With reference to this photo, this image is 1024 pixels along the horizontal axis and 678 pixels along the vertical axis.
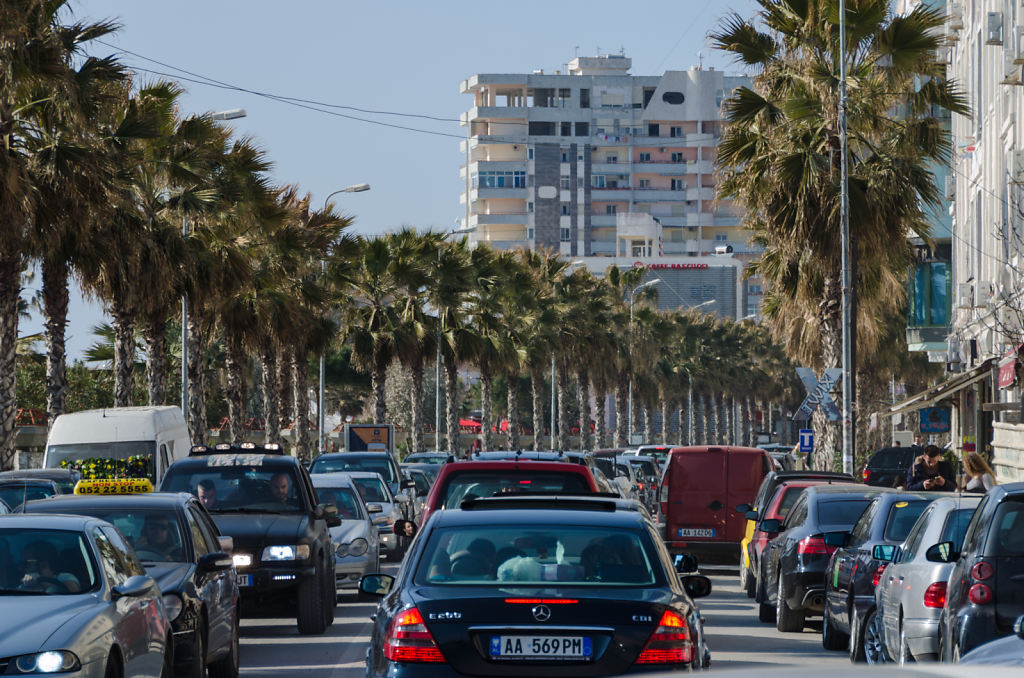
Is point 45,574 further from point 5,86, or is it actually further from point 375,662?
point 5,86

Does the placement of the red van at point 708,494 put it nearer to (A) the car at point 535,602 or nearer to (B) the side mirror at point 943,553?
(B) the side mirror at point 943,553

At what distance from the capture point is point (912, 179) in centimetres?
3388

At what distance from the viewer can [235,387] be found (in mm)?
44344

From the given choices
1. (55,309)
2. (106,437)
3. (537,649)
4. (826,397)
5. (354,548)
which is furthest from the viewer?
(826,397)

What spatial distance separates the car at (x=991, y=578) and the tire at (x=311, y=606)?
724 centimetres

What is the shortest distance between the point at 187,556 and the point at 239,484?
16.6 feet

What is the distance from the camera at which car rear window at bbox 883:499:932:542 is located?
13.8 meters

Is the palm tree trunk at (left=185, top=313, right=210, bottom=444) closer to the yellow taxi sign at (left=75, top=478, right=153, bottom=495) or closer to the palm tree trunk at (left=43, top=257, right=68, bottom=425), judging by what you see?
the palm tree trunk at (left=43, top=257, right=68, bottom=425)

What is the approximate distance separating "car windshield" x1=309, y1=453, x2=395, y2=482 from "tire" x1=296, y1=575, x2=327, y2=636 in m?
15.7

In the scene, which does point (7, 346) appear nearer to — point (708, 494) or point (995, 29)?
point (708, 494)

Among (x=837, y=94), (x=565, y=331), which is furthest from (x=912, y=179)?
(x=565, y=331)

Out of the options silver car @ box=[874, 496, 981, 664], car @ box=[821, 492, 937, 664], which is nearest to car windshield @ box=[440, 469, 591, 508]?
car @ box=[821, 492, 937, 664]

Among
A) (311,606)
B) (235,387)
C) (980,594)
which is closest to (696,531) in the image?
(311,606)

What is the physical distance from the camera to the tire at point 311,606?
16.0 metres
